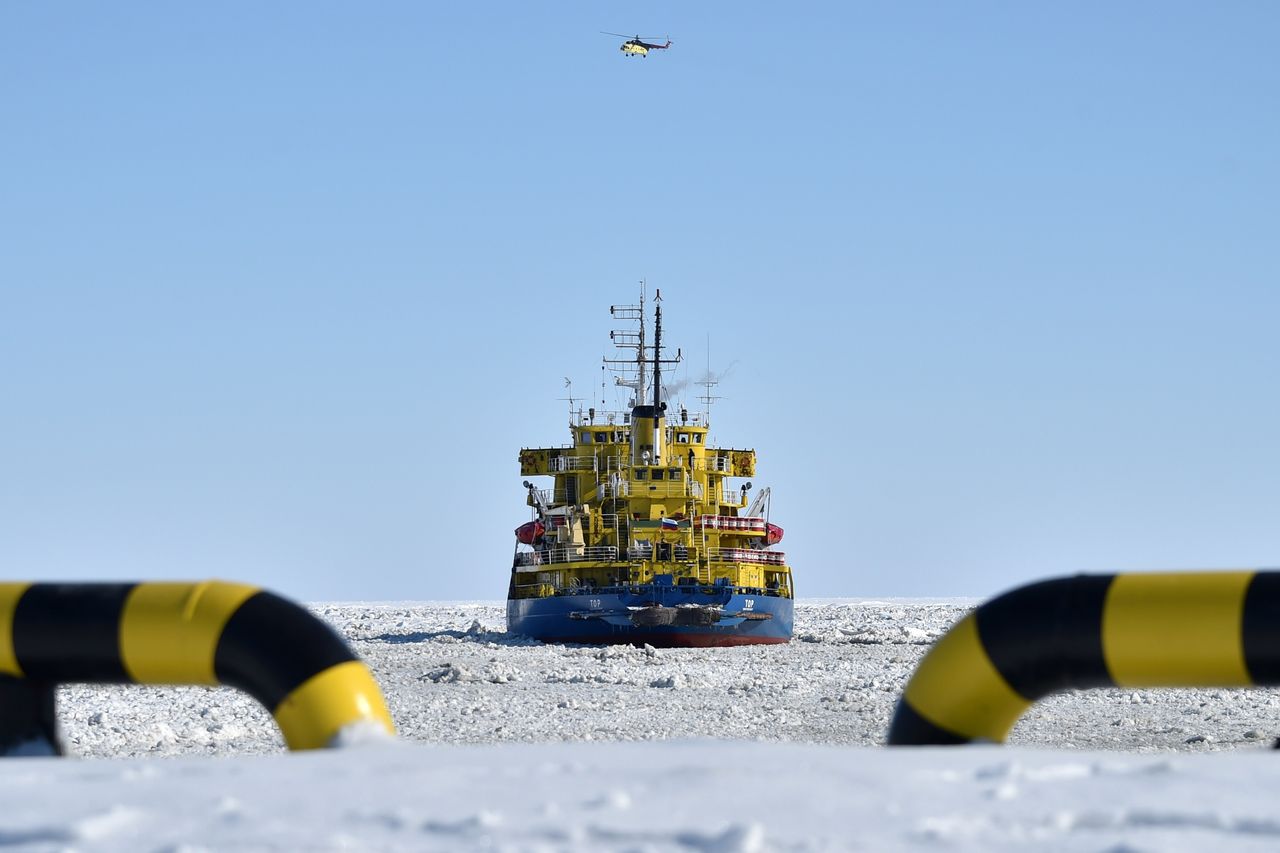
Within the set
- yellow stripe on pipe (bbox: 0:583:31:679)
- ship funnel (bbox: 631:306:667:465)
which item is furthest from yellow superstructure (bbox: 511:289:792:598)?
yellow stripe on pipe (bbox: 0:583:31:679)

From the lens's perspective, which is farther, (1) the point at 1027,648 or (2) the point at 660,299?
(2) the point at 660,299

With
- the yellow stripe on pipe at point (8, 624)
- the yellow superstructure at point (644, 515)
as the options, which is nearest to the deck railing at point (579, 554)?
the yellow superstructure at point (644, 515)

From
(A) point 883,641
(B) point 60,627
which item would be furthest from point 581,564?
(B) point 60,627

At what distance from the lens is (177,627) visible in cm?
482

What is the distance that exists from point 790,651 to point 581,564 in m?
6.88

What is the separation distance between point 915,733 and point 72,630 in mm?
2760

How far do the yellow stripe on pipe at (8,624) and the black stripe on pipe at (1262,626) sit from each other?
387 cm

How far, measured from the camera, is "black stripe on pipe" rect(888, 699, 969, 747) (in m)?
4.68

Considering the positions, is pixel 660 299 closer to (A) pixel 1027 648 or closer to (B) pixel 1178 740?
(B) pixel 1178 740

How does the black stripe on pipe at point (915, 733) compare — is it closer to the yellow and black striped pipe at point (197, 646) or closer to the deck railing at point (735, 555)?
the yellow and black striped pipe at point (197, 646)

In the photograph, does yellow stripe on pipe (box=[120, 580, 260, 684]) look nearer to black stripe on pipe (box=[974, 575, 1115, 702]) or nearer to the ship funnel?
black stripe on pipe (box=[974, 575, 1115, 702])

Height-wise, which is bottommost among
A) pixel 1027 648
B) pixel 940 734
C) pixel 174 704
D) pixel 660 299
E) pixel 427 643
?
pixel 427 643

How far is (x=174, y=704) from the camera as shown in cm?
1798

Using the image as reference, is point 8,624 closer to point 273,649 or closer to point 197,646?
point 197,646
